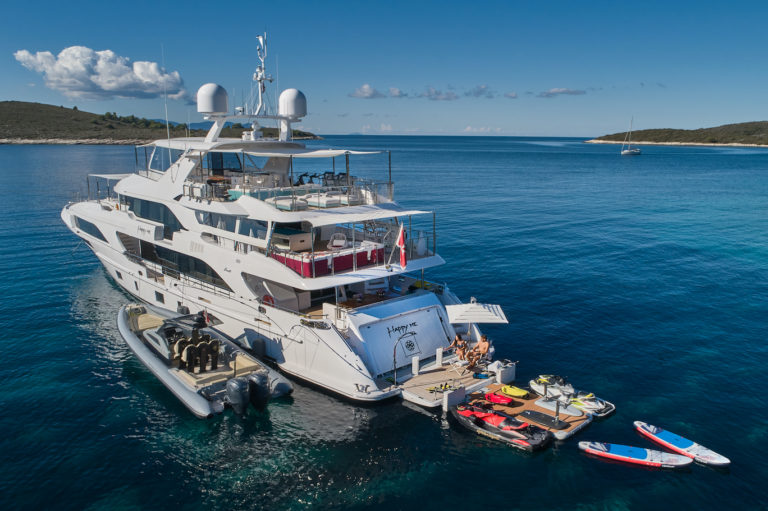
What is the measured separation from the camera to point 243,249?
2070 centimetres

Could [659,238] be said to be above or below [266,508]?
above

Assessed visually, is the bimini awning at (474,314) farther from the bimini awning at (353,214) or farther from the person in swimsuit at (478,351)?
the bimini awning at (353,214)

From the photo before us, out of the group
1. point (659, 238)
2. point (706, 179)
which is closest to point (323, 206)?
point (659, 238)

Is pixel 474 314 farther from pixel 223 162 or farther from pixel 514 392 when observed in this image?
pixel 223 162

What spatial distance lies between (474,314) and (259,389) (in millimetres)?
8085

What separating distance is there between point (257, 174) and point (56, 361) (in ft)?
36.7

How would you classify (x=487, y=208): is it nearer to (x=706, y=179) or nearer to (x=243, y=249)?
(x=243, y=249)

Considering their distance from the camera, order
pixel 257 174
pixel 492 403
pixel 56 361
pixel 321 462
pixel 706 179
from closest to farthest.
A: pixel 321 462 < pixel 492 403 < pixel 56 361 < pixel 257 174 < pixel 706 179

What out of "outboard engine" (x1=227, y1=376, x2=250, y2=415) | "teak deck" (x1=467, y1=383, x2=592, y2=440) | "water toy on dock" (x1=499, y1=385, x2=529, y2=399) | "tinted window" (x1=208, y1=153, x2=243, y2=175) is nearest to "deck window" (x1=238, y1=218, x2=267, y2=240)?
"tinted window" (x1=208, y1=153, x2=243, y2=175)

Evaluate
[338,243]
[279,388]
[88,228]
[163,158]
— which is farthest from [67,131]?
[279,388]

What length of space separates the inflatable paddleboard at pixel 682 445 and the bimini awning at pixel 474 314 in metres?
5.57

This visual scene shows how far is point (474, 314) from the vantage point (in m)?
19.1

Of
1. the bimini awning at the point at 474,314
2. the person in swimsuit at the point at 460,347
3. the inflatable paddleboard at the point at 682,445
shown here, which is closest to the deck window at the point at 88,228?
the bimini awning at the point at 474,314

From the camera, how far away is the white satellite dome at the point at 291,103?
2462 centimetres
